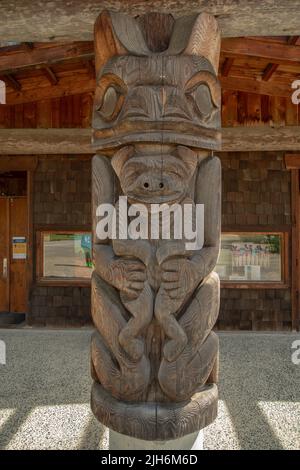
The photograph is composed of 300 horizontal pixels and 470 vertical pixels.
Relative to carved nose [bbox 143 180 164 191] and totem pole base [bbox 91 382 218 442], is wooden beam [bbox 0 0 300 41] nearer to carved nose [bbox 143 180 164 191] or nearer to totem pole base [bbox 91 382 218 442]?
carved nose [bbox 143 180 164 191]

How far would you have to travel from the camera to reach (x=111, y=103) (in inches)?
67.5

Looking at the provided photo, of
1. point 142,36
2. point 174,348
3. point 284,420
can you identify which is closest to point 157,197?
point 174,348

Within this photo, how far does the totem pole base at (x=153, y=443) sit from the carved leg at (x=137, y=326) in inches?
20.6

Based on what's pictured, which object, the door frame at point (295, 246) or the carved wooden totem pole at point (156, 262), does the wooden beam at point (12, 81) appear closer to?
the carved wooden totem pole at point (156, 262)

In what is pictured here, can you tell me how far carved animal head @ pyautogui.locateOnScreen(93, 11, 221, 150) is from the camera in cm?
161

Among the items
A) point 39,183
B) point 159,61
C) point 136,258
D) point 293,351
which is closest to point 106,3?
point 159,61

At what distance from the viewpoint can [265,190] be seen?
5.61 metres

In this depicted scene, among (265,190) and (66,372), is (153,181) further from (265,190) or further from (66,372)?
(265,190)

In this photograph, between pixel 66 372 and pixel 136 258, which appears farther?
pixel 66 372

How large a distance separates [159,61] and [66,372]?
A: 3445mm

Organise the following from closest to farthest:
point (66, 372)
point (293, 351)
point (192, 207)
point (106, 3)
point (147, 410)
Result: point (147, 410)
point (192, 207)
point (106, 3)
point (66, 372)
point (293, 351)

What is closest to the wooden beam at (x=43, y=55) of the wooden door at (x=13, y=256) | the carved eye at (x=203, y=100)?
the carved eye at (x=203, y=100)

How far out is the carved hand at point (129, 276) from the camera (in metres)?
1.60

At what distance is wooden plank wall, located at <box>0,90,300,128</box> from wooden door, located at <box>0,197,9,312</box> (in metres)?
1.96
